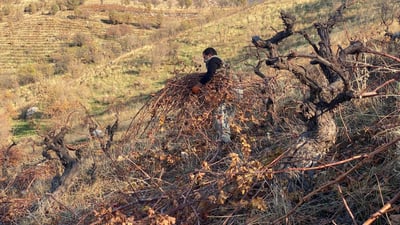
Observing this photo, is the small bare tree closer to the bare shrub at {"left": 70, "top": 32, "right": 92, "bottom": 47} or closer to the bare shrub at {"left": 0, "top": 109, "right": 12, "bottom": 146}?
the bare shrub at {"left": 0, "top": 109, "right": 12, "bottom": 146}

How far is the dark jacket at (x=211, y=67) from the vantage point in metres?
4.03

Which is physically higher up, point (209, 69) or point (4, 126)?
point (209, 69)

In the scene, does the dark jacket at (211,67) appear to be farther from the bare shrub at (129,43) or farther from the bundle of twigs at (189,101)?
the bare shrub at (129,43)

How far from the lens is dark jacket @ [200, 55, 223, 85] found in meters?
4.03

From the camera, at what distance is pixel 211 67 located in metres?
4.05

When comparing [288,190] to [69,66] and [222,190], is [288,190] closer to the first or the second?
[222,190]

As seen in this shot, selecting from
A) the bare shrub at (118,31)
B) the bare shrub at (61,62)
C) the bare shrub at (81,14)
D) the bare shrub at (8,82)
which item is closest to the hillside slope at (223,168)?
the bare shrub at (8,82)

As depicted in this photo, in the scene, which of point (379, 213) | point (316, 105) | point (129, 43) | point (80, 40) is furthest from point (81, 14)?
point (379, 213)

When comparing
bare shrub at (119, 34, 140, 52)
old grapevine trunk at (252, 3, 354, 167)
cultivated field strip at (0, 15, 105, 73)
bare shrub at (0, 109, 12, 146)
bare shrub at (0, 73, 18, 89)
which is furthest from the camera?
cultivated field strip at (0, 15, 105, 73)

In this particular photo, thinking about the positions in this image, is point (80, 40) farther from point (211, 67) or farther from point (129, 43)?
point (211, 67)

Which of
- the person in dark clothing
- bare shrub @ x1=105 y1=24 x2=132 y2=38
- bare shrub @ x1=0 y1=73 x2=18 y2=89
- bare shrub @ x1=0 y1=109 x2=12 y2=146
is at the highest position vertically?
the person in dark clothing

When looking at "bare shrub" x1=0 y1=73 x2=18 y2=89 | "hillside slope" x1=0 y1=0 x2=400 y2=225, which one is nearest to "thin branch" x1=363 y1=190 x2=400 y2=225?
"hillside slope" x1=0 y1=0 x2=400 y2=225

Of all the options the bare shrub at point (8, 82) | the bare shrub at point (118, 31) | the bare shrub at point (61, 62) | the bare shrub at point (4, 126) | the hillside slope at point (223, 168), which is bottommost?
the bare shrub at point (4, 126)

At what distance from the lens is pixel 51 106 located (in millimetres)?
21672
